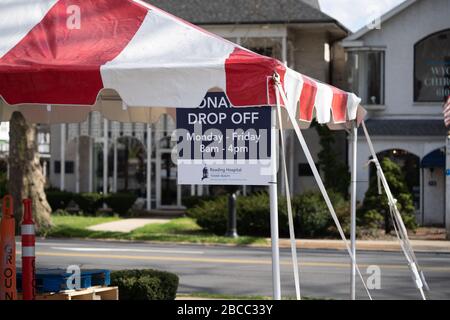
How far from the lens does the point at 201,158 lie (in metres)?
7.93

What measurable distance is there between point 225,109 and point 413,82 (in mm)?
24510

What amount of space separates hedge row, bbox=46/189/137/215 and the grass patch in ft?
10.2

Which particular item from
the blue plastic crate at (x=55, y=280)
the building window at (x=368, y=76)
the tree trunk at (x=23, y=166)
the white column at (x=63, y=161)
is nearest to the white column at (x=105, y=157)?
the white column at (x=63, y=161)

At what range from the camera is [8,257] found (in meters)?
7.71

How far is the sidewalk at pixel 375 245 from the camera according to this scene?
23.5 m

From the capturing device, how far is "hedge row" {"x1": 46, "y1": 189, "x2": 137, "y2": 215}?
106 feet

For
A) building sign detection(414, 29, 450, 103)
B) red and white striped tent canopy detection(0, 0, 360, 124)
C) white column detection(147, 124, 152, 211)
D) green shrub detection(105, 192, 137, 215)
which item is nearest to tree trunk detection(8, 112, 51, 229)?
green shrub detection(105, 192, 137, 215)

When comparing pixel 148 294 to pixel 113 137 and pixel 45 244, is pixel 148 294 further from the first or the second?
pixel 113 137

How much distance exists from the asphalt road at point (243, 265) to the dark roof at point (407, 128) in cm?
836

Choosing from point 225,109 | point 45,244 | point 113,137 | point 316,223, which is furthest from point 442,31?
point 225,109

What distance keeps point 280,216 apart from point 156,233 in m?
3.70

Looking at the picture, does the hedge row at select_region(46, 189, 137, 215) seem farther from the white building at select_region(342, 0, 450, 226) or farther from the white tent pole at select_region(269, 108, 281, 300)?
the white tent pole at select_region(269, 108, 281, 300)

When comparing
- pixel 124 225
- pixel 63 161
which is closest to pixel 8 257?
pixel 124 225

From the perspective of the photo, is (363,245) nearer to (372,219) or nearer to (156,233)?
(372,219)
